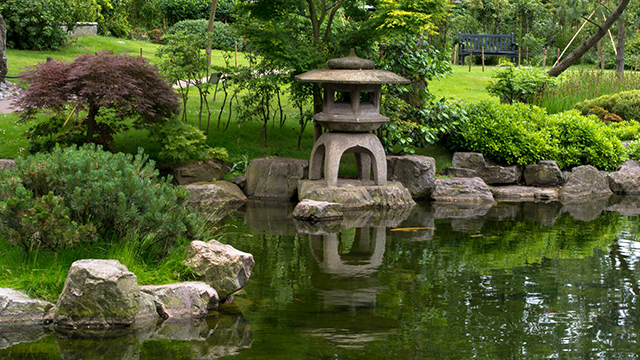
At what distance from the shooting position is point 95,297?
553cm

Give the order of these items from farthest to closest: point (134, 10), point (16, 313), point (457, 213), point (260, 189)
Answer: point (134, 10) < point (260, 189) < point (457, 213) < point (16, 313)

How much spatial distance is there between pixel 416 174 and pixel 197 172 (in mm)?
4298

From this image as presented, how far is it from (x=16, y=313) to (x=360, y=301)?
3.17 meters

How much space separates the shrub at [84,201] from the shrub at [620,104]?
14.8 metres

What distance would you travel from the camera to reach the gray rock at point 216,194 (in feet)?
37.8

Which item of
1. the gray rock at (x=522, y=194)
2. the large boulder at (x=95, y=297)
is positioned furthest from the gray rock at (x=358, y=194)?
the large boulder at (x=95, y=297)

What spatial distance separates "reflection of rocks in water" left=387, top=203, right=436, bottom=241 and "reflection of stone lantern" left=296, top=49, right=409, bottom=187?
100 cm

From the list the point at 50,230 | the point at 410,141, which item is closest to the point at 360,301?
the point at 50,230

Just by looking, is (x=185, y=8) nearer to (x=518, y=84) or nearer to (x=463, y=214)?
(x=518, y=84)

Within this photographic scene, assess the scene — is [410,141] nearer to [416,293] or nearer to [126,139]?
[126,139]

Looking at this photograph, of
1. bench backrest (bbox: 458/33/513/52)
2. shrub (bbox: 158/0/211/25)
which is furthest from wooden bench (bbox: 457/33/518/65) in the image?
shrub (bbox: 158/0/211/25)

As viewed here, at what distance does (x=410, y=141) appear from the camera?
13.4m

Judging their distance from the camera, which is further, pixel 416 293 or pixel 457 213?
pixel 457 213

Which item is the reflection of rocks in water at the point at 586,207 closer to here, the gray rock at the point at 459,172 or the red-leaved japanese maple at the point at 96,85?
the gray rock at the point at 459,172
